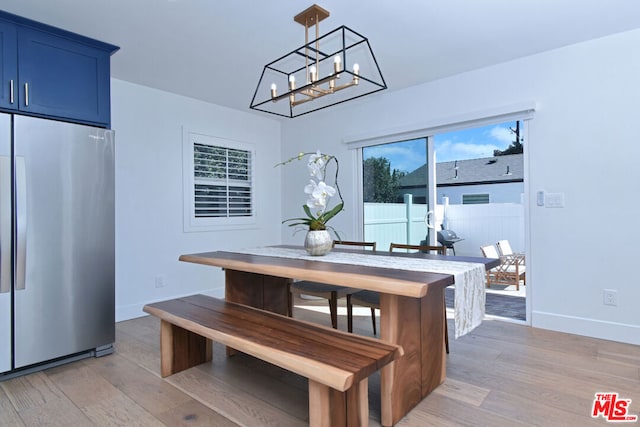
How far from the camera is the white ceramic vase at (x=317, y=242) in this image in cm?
235

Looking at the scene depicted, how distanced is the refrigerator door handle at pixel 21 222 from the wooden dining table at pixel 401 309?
115 cm

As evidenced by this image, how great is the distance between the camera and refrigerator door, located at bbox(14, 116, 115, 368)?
2244 mm

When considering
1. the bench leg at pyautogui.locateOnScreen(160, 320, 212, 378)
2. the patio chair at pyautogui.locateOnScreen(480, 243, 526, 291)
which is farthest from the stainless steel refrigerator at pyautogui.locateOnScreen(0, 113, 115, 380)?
the patio chair at pyautogui.locateOnScreen(480, 243, 526, 291)

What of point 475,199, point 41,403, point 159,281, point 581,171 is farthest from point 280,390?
point 475,199

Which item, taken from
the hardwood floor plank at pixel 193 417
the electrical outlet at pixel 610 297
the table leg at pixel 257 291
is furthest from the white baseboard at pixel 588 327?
the hardwood floor plank at pixel 193 417

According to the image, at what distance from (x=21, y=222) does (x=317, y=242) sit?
1.88m

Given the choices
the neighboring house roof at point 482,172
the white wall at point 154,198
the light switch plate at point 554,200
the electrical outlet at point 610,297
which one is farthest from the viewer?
the neighboring house roof at point 482,172

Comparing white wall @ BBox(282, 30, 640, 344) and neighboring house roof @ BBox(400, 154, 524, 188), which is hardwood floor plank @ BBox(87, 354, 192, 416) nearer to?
white wall @ BBox(282, 30, 640, 344)

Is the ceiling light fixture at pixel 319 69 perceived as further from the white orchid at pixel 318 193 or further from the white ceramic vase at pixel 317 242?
the white ceramic vase at pixel 317 242

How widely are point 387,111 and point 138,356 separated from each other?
11.1 ft

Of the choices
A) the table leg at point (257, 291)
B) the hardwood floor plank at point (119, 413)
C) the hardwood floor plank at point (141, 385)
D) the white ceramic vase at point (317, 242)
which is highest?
the white ceramic vase at point (317, 242)

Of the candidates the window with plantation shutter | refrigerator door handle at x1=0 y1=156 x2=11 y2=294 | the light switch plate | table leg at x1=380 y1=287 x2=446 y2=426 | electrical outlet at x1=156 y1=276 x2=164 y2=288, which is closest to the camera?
table leg at x1=380 y1=287 x2=446 y2=426

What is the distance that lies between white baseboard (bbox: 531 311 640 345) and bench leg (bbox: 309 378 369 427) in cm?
227

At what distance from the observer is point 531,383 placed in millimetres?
2080
